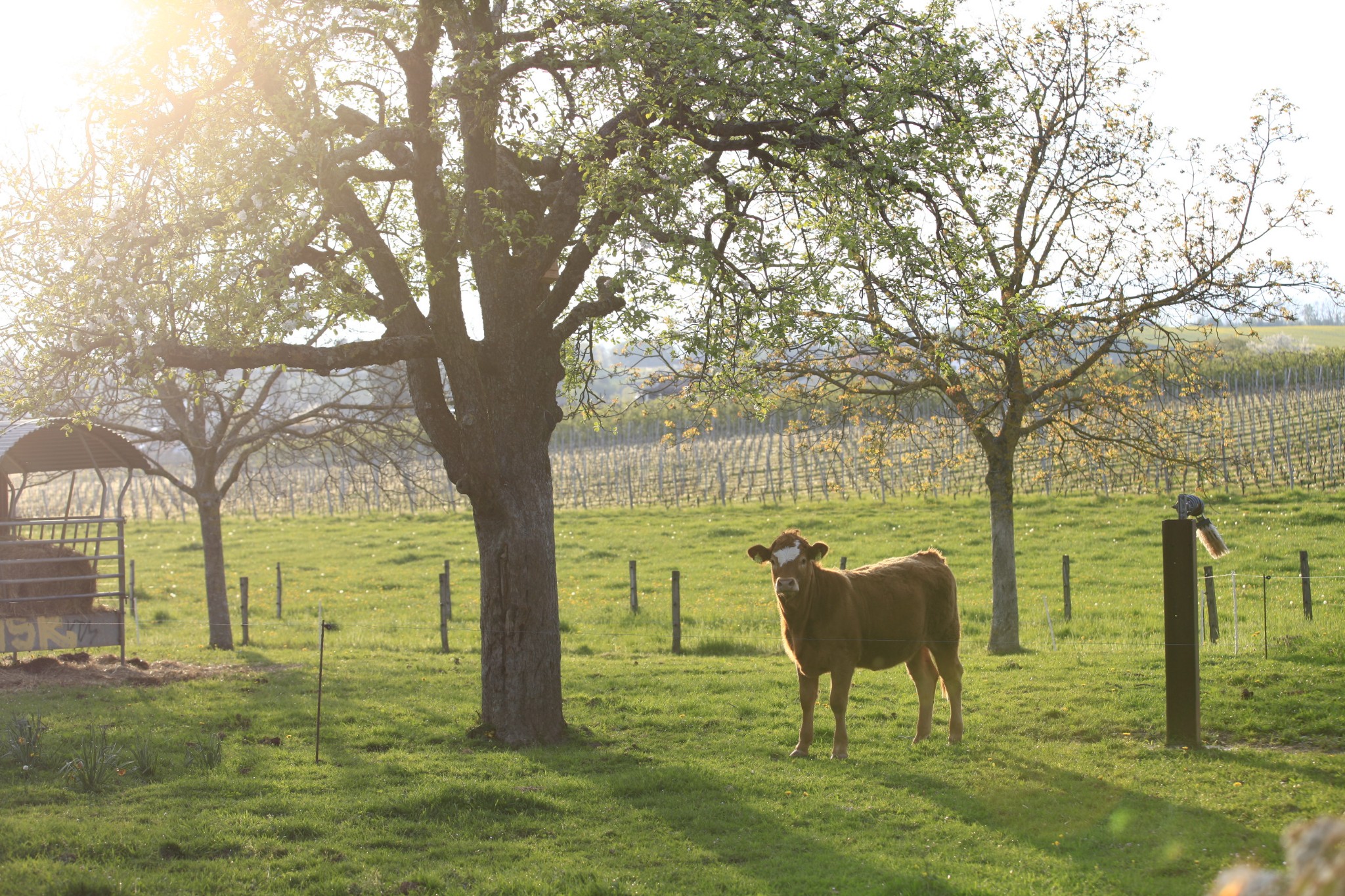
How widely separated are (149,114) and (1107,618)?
57.6ft

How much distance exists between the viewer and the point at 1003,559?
1625 centimetres

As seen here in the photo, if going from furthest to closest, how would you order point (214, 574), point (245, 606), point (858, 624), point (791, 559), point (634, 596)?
1. point (634, 596)
2. point (245, 606)
3. point (214, 574)
4. point (858, 624)
5. point (791, 559)

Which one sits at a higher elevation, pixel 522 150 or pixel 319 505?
pixel 522 150

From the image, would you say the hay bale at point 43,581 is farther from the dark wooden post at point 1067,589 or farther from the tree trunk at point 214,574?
the dark wooden post at point 1067,589

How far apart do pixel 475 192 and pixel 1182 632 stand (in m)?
7.90

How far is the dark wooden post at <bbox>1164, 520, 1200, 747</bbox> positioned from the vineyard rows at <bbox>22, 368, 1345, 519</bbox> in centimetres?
684

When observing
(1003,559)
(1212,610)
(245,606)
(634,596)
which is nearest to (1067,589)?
(1212,610)

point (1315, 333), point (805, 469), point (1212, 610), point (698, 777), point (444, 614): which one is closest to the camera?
point (698, 777)

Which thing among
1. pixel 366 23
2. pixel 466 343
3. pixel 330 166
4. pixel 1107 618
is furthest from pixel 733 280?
pixel 1107 618

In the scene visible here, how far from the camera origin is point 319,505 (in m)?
56.2

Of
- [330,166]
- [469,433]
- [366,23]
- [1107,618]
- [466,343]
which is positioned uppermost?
[366,23]

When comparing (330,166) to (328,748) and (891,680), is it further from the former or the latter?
(891,680)

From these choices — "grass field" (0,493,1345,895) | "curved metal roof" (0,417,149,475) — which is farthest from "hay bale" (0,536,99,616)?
"grass field" (0,493,1345,895)

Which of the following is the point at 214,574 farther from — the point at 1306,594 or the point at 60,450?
the point at 1306,594
